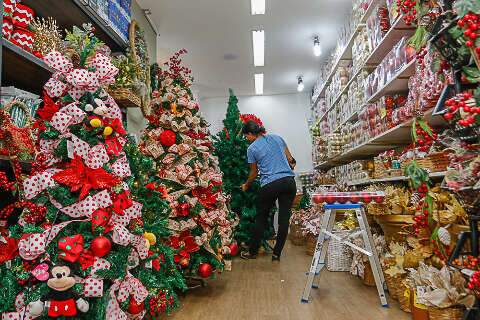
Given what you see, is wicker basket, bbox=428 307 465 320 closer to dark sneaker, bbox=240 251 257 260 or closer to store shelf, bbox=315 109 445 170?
store shelf, bbox=315 109 445 170

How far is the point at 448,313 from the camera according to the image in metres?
1.78

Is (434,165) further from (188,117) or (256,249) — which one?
(256,249)

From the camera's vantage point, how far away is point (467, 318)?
147cm

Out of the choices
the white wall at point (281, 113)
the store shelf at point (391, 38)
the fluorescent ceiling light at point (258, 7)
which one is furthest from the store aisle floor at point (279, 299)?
the white wall at point (281, 113)

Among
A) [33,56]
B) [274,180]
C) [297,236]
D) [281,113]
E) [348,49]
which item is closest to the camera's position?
[33,56]

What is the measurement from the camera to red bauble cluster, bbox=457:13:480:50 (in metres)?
1.27

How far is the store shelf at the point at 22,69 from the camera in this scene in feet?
5.85

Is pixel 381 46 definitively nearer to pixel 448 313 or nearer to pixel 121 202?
pixel 448 313

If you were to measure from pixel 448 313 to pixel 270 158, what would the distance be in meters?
2.66

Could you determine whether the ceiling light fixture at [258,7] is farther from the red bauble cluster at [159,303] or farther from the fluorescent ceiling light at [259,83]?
the red bauble cluster at [159,303]

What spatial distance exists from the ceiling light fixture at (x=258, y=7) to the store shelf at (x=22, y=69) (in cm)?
312

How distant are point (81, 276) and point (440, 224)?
1802 mm

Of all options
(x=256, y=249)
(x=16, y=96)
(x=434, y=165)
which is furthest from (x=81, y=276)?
(x=256, y=249)

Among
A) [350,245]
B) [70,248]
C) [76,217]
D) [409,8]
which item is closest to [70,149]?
[76,217]
